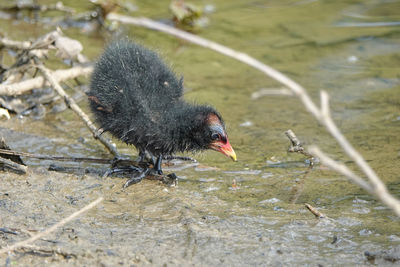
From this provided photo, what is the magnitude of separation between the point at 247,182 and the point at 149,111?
3.17 ft

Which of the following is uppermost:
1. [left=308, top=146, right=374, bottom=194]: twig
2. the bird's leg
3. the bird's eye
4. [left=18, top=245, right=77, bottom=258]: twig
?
[left=308, top=146, right=374, bottom=194]: twig

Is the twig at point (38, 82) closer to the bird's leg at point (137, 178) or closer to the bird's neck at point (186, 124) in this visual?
the bird's leg at point (137, 178)

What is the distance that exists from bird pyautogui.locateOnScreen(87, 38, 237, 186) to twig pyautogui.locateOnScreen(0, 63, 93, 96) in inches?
53.7

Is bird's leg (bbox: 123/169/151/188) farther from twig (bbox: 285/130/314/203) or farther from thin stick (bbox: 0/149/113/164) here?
twig (bbox: 285/130/314/203)

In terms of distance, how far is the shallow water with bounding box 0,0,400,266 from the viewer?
3.10m

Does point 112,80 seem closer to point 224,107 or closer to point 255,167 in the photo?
point 255,167

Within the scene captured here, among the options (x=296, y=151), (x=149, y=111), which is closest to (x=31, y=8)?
(x=149, y=111)

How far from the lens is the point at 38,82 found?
18.1 feet

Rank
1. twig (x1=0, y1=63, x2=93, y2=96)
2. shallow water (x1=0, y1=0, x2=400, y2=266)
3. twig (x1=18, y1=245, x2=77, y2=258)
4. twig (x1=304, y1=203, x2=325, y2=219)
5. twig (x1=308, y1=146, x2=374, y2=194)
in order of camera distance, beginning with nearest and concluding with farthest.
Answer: twig (x1=308, y1=146, x2=374, y2=194) < twig (x1=18, y1=245, x2=77, y2=258) < shallow water (x1=0, y1=0, x2=400, y2=266) < twig (x1=304, y1=203, x2=325, y2=219) < twig (x1=0, y1=63, x2=93, y2=96)

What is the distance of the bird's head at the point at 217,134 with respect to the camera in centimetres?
400

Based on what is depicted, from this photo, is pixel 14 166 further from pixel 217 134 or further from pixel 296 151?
pixel 296 151

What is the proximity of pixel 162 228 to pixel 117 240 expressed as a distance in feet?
1.04

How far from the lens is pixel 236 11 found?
9.19 meters

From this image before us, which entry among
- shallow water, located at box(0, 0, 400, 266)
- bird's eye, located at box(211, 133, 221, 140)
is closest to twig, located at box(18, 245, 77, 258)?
shallow water, located at box(0, 0, 400, 266)
